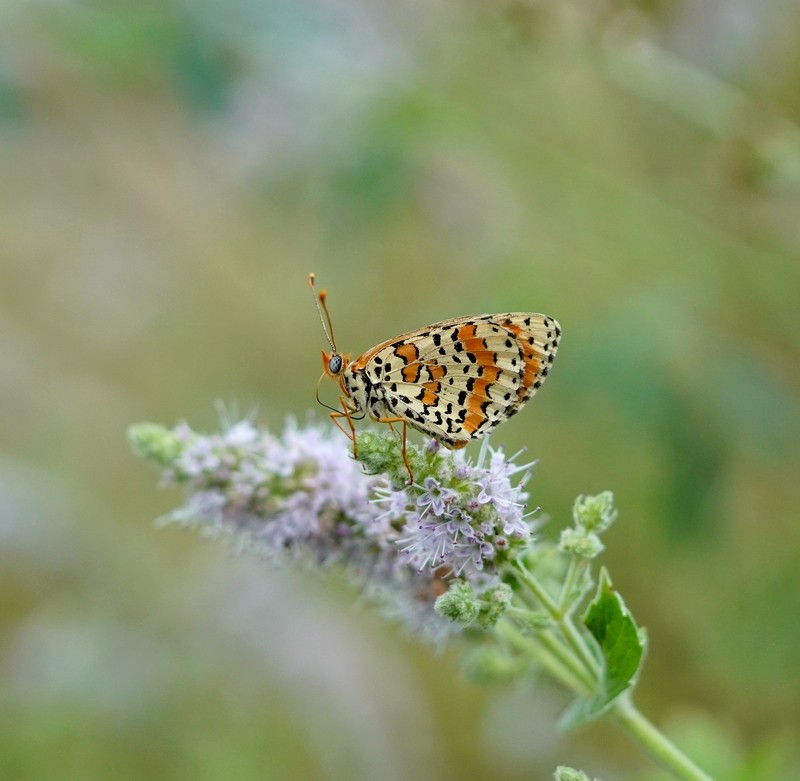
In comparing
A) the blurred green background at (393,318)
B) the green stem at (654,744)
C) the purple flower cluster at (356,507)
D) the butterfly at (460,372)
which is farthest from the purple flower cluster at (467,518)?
the blurred green background at (393,318)

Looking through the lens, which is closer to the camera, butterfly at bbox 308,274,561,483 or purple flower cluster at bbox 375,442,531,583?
purple flower cluster at bbox 375,442,531,583

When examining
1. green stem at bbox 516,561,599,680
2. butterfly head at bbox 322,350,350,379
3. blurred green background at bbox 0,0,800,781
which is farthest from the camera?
blurred green background at bbox 0,0,800,781

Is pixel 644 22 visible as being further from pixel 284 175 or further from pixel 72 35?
pixel 72 35

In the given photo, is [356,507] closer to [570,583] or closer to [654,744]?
[570,583]

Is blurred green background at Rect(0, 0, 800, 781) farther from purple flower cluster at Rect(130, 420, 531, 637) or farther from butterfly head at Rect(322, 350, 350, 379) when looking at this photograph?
butterfly head at Rect(322, 350, 350, 379)

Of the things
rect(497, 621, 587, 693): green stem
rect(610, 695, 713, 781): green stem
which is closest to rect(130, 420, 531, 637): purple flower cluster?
rect(497, 621, 587, 693): green stem

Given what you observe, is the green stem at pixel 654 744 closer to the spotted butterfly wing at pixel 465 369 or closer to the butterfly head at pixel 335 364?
the spotted butterfly wing at pixel 465 369

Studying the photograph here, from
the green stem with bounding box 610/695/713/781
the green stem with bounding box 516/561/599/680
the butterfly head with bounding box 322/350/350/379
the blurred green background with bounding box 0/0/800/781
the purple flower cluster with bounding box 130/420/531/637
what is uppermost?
the blurred green background with bounding box 0/0/800/781

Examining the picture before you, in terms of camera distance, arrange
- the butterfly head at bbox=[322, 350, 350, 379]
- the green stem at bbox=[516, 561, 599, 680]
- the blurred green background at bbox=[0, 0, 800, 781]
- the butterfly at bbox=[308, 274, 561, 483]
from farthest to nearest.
A: the blurred green background at bbox=[0, 0, 800, 781]
the butterfly head at bbox=[322, 350, 350, 379]
the butterfly at bbox=[308, 274, 561, 483]
the green stem at bbox=[516, 561, 599, 680]
